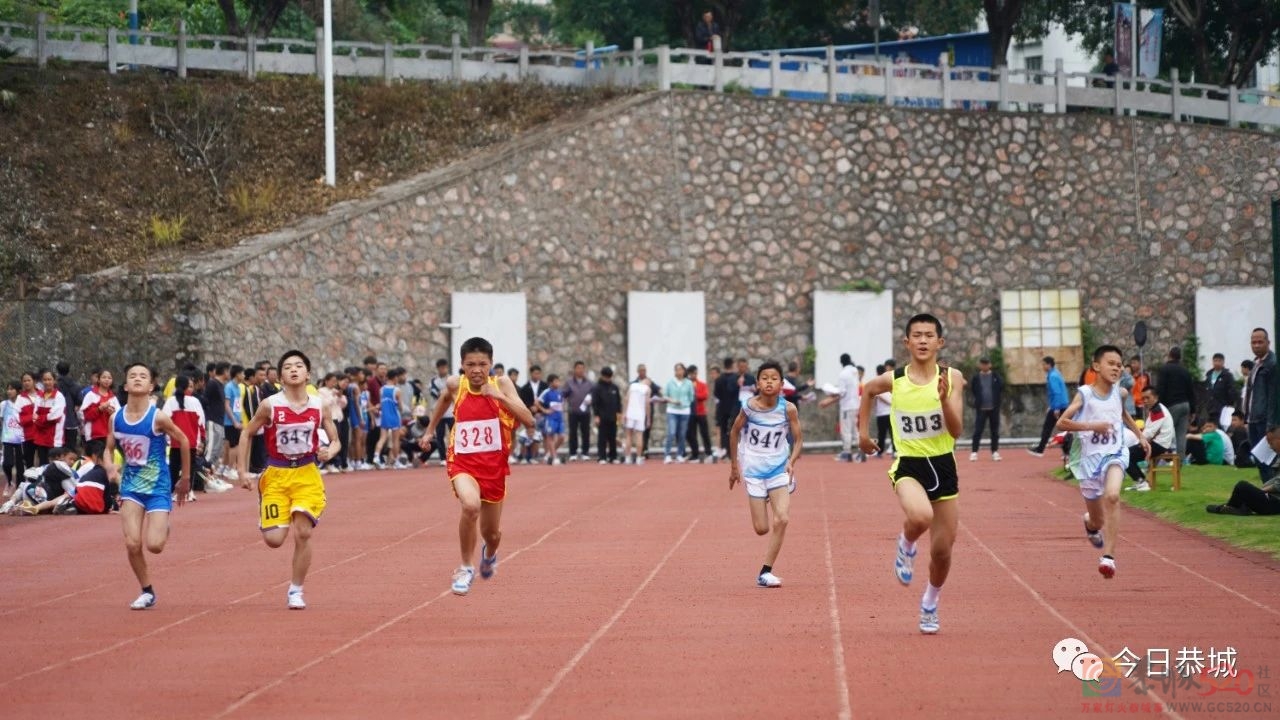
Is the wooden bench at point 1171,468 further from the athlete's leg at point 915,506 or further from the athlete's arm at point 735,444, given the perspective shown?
the athlete's leg at point 915,506

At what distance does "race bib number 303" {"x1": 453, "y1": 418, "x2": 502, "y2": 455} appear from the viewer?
13875 millimetres

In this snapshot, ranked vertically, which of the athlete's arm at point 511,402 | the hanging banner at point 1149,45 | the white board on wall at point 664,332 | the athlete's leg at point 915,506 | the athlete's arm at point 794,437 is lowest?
the athlete's leg at point 915,506

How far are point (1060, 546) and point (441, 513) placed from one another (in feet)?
28.1

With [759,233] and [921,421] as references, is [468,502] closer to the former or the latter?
[921,421]

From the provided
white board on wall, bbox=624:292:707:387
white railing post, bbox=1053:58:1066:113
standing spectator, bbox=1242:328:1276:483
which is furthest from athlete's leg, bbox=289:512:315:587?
white railing post, bbox=1053:58:1066:113

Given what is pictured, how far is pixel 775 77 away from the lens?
42.5 m

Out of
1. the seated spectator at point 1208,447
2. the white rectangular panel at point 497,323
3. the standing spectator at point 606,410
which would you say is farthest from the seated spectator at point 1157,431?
the white rectangular panel at point 497,323

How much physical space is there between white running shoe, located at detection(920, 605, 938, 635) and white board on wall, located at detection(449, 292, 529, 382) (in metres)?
26.2

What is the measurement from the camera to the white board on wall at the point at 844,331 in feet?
136

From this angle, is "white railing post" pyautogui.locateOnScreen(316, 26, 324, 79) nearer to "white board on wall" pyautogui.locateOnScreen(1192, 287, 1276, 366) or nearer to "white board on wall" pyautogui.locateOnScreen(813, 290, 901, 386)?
"white board on wall" pyautogui.locateOnScreen(813, 290, 901, 386)

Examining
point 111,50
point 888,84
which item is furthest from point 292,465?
point 888,84

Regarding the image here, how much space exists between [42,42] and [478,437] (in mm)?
28741

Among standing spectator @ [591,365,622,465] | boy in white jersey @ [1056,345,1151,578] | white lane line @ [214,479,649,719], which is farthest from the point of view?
standing spectator @ [591,365,622,465]

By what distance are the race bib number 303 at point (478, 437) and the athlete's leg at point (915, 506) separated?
11.4ft
